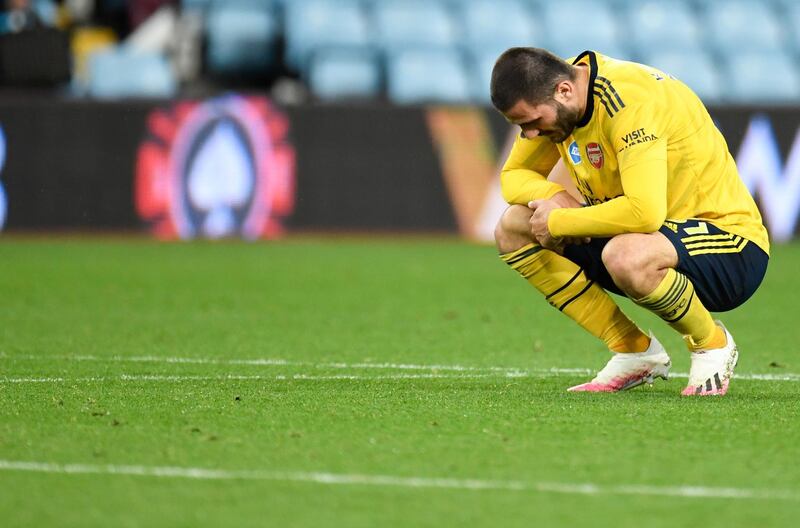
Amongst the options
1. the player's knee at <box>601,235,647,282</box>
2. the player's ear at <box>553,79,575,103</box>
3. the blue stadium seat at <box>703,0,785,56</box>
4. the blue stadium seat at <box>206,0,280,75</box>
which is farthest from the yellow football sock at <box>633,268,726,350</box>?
the blue stadium seat at <box>703,0,785,56</box>

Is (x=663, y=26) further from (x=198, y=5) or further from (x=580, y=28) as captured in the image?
(x=198, y=5)

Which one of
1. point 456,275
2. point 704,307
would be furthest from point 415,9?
point 704,307

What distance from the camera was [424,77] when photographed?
1452 cm

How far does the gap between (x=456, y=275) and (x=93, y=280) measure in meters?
2.65

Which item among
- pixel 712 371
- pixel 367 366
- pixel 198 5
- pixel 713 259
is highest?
pixel 198 5

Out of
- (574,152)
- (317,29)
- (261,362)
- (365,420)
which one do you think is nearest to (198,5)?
(317,29)

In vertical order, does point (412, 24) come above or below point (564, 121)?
above

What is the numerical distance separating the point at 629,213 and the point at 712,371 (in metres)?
0.68

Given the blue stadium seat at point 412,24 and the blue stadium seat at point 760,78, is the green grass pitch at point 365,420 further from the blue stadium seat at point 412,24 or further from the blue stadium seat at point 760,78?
the blue stadium seat at point 760,78

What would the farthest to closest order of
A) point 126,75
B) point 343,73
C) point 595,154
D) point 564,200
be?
point 343,73 → point 126,75 → point 564,200 → point 595,154

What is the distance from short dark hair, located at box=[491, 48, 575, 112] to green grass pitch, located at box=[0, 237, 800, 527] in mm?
1028

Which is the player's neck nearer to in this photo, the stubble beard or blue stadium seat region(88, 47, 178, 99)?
the stubble beard

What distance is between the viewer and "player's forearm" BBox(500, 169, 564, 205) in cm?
521

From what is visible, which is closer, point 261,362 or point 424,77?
point 261,362
